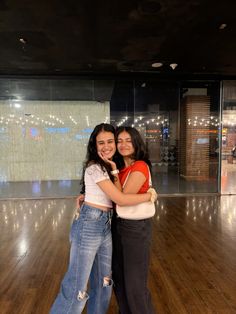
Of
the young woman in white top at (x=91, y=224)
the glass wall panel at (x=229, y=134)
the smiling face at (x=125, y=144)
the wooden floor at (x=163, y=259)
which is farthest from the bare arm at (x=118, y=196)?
the glass wall panel at (x=229, y=134)

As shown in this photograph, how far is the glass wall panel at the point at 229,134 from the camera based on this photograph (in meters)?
6.63

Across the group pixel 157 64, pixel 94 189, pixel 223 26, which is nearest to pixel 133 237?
pixel 94 189

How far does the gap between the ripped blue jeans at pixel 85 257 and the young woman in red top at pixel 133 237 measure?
9 cm

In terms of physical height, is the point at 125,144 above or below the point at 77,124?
below

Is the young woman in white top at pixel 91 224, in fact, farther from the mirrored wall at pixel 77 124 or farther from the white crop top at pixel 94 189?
the mirrored wall at pixel 77 124

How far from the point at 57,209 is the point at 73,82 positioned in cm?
323

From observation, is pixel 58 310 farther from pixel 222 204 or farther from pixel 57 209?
pixel 222 204

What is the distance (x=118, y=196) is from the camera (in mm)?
1392

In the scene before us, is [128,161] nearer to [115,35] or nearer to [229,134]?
[115,35]

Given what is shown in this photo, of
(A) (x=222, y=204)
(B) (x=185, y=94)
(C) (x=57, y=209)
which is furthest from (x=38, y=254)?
(B) (x=185, y=94)

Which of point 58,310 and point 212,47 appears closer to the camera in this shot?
point 58,310

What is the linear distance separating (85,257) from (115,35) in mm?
3448

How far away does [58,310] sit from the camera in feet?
5.13

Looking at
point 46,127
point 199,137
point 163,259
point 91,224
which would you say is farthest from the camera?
point 199,137
